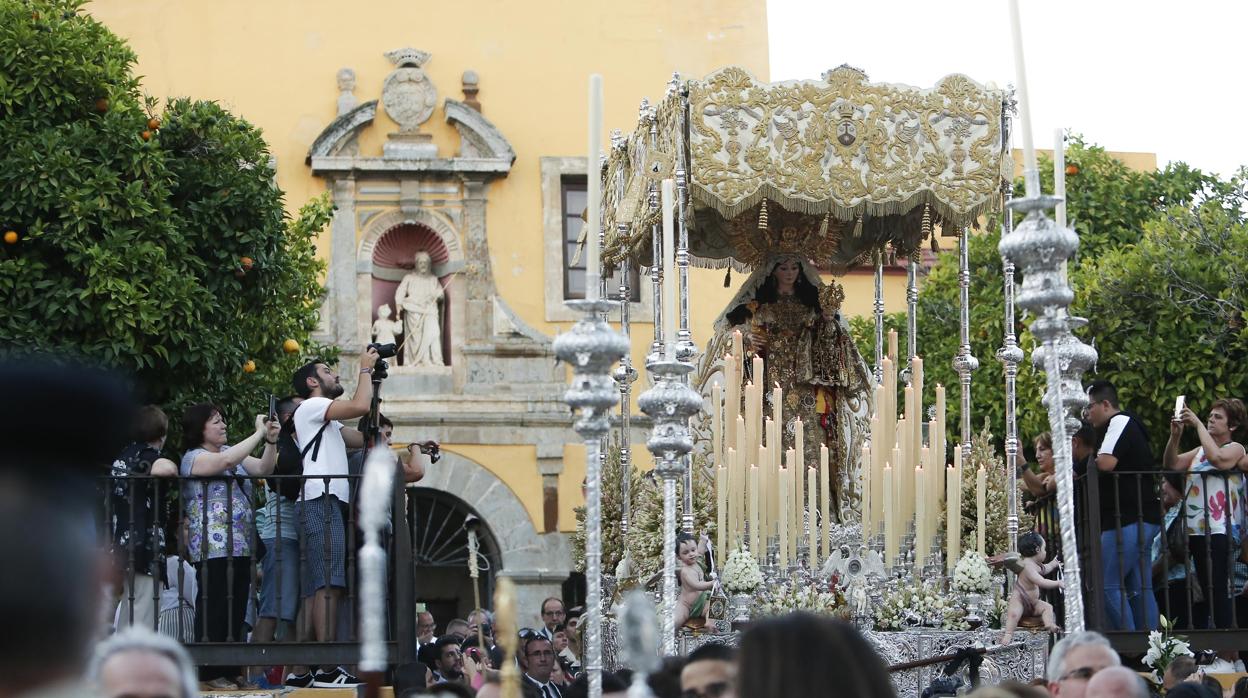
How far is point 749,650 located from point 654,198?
7.94 m

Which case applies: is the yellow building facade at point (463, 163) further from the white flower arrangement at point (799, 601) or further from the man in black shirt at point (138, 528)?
the man in black shirt at point (138, 528)

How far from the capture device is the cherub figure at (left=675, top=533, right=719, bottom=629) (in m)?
10.1

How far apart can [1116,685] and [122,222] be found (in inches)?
410

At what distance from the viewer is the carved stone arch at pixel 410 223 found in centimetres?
2070

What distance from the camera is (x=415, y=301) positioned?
67.8ft

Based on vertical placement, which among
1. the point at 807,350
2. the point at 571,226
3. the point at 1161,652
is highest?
the point at 571,226

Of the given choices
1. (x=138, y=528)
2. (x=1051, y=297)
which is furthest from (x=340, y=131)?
(x=1051, y=297)

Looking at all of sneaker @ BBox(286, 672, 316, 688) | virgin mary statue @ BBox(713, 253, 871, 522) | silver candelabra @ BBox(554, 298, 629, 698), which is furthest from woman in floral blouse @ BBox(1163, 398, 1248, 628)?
silver candelabra @ BBox(554, 298, 629, 698)

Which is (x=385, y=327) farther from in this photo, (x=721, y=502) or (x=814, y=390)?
(x=721, y=502)

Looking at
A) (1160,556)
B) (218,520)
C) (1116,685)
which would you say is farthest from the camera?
(1160,556)

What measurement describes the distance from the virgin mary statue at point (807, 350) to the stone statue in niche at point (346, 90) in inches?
374

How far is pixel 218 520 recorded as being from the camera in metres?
9.27

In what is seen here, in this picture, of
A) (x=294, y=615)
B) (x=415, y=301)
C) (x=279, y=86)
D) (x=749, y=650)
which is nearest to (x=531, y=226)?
(x=415, y=301)

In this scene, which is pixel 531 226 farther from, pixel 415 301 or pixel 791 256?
pixel 791 256
